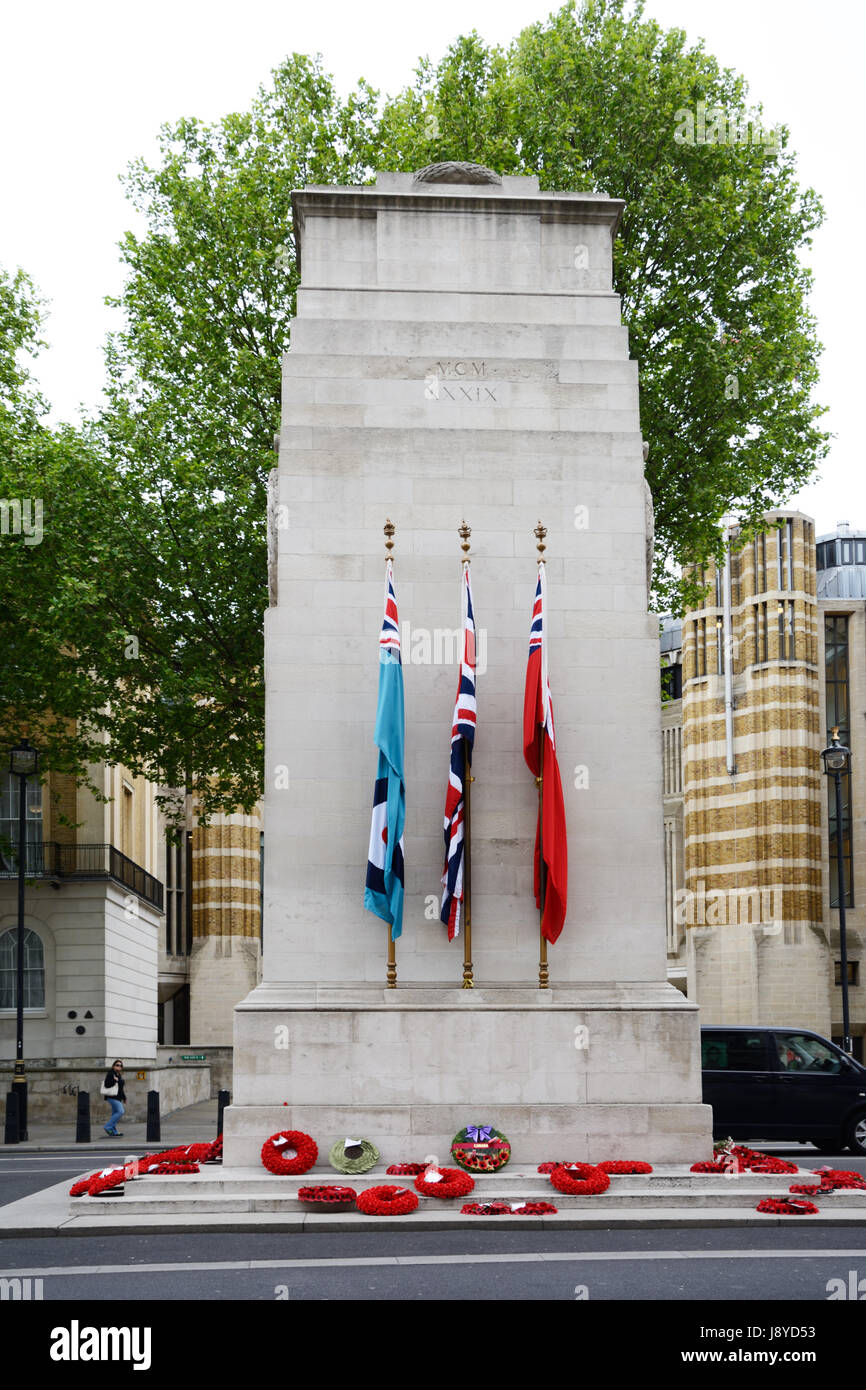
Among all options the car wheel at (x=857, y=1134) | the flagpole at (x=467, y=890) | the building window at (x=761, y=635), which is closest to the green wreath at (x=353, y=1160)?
the flagpole at (x=467, y=890)

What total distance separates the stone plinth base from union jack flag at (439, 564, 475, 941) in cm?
99

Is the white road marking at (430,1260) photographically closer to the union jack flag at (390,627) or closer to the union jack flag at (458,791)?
the union jack flag at (458,791)

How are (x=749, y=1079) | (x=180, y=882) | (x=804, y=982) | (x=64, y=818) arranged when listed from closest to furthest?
1. (x=749, y=1079)
2. (x=64, y=818)
3. (x=804, y=982)
4. (x=180, y=882)

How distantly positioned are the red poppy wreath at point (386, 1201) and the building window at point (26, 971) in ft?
84.6

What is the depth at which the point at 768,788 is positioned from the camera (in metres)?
59.9

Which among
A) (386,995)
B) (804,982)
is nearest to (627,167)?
(386,995)

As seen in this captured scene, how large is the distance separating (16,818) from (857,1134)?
23341 mm

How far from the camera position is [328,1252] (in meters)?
12.4

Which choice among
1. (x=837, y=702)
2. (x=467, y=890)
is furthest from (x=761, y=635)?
(x=467, y=890)

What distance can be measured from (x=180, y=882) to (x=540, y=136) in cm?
4074

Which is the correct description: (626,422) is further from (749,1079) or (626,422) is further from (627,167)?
(627,167)

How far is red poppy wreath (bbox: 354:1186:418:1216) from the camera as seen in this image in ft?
45.4

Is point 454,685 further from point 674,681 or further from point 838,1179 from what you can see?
point 674,681

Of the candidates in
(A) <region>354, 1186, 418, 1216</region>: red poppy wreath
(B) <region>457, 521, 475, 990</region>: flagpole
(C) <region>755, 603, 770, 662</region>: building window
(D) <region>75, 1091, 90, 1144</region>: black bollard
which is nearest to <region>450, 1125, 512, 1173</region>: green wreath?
(A) <region>354, 1186, 418, 1216</region>: red poppy wreath
